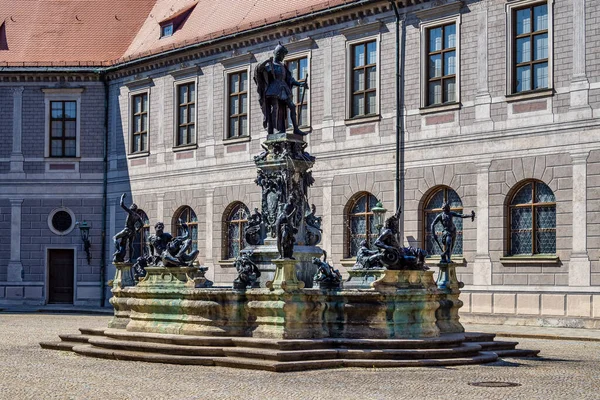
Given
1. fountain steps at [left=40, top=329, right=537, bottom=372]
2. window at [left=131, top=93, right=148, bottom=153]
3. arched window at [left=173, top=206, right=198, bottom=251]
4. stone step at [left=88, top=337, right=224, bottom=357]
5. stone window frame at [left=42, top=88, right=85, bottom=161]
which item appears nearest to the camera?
fountain steps at [left=40, top=329, right=537, bottom=372]

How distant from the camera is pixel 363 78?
36812 mm

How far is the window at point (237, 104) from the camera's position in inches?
1623

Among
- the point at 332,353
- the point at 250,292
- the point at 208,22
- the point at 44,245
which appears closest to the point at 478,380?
the point at 332,353

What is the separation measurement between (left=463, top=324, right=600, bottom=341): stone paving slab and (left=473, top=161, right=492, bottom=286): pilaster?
168 centimetres

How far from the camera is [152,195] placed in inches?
1767

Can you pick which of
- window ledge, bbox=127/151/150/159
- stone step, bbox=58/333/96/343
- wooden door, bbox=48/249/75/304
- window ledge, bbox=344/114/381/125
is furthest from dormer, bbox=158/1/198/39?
stone step, bbox=58/333/96/343

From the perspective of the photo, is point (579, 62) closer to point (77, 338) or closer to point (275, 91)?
point (275, 91)

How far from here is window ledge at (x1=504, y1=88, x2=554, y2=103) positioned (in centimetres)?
3144

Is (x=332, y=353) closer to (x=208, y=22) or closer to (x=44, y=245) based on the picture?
(x=208, y=22)

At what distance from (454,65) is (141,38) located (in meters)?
16.5

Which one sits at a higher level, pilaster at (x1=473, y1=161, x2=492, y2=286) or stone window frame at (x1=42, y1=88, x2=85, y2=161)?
stone window frame at (x1=42, y1=88, x2=85, y2=161)

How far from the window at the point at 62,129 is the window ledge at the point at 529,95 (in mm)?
19382

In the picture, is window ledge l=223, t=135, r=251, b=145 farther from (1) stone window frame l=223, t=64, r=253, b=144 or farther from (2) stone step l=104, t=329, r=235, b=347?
(2) stone step l=104, t=329, r=235, b=347

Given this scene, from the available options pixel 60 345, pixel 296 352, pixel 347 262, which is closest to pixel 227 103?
pixel 347 262
